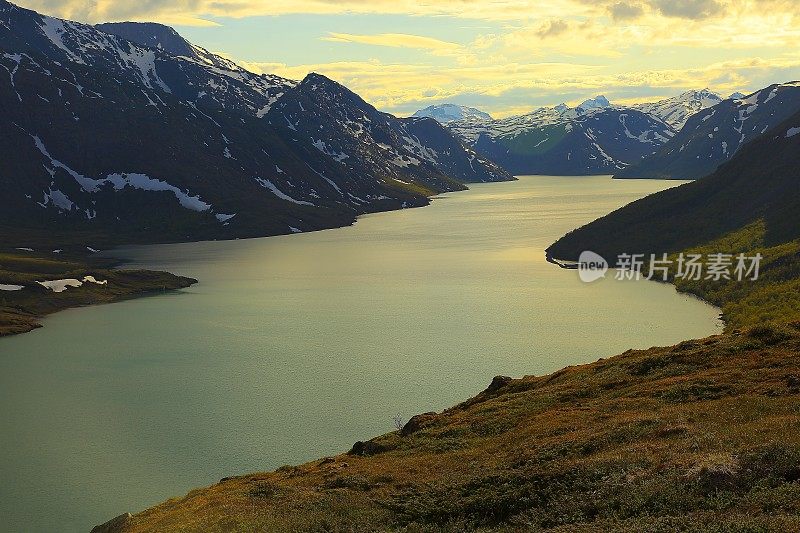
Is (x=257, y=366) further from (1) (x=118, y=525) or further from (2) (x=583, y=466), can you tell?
(2) (x=583, y=466)

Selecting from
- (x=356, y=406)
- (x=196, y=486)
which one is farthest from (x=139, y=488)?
(x=356, y=406)

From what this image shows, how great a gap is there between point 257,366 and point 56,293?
86.0m

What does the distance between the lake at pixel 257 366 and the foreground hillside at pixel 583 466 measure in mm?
14557

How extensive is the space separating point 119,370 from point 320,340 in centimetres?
2969

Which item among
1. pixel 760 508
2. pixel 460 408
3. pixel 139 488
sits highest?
pixel 760 508

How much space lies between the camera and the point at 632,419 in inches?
1994

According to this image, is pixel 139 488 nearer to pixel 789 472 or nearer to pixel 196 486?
pixel 196 486

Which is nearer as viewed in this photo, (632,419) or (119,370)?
(632,419)

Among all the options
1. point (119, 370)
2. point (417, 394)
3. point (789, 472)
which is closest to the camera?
point (789, 472)

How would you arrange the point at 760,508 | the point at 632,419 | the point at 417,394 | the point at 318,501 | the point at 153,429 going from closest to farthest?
the point at 760,508 < the point at 318,501 < the point at 632,419 < the point at 153,429 < the point at 417,394

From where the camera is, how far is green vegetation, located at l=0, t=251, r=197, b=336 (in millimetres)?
154125

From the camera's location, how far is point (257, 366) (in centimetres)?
10781

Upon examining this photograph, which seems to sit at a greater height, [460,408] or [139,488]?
[460,408]

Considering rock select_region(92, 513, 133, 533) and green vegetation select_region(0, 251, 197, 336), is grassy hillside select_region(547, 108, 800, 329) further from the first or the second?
green vegetation select_region(0, 251, 197, 336)
